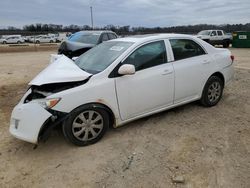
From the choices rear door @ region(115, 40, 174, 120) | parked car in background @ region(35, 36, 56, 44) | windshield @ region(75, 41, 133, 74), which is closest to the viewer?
rear door @ region(115, 40, 174, 120)

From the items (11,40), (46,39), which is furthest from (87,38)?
(46,39)

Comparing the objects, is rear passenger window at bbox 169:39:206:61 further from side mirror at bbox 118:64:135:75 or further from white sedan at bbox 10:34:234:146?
side mirror at bbox 118:64:135:75

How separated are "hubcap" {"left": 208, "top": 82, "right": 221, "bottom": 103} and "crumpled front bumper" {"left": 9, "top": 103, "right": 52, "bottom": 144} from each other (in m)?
3.24

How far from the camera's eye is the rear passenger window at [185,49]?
15.7 ft

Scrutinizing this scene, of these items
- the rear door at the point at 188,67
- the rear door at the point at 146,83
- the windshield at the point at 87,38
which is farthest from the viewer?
the windshield at the point at 87,38

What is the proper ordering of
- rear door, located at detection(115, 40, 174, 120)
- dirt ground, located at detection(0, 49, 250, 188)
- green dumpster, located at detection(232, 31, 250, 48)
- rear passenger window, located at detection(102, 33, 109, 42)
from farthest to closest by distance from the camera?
1. green dumpster, located at detection(232, 31, 250, 48)
2. rear passenger window, located at detection(102, 33, 109, 42)
3. rear door, located at detection(115, 40, 174, 120)
4. dirt ground, located at detection(0, 49, 250, 188)

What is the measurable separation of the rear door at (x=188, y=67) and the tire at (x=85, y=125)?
59.9 inches

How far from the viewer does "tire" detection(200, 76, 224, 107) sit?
521 centimetres

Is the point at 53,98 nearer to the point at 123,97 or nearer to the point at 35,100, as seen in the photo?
the point at 35,100

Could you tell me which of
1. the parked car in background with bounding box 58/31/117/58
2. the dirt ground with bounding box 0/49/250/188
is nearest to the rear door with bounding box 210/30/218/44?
the parked car in background with bounding box 58/31/117/58

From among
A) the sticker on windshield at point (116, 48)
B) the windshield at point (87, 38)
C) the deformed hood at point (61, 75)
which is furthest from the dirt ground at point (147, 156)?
the windshield at point (87, 38)

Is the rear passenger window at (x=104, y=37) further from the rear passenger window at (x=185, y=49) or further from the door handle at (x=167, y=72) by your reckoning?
the door handle at (x=167, y=72)

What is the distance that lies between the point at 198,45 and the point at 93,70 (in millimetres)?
2233

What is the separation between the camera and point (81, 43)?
10203mm
